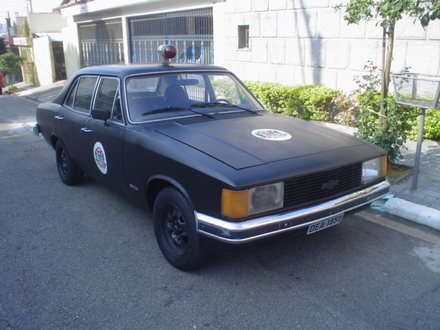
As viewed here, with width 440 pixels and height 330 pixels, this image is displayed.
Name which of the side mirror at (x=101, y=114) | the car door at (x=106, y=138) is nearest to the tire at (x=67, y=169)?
the car door at (x=106, y=138)

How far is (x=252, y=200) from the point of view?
296 cm

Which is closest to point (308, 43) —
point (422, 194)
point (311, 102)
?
point (311, 102)

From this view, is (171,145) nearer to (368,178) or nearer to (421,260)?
(368,178)

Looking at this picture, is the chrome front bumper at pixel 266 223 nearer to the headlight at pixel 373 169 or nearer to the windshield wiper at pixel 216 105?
the headlight at pixel 373 169

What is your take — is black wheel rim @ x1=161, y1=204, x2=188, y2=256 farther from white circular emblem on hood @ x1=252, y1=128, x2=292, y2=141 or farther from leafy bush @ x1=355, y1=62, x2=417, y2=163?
leafy bush @ x1=355, y1=62, x2=417, y2=163

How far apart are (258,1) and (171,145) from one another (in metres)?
→ 8.02

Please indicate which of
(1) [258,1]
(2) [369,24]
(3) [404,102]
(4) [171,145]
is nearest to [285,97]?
(2) [369,24]

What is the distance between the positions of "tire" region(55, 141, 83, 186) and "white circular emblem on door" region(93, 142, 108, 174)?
1.05 meters

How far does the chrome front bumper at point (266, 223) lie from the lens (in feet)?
9.52

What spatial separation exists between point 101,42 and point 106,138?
16.0 metres

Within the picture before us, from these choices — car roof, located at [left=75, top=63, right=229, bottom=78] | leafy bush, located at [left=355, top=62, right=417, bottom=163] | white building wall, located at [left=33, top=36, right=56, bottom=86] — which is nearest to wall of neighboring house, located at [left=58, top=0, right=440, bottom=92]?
leafy bush, located at [left=355, top=62, right=417, bottom=163]

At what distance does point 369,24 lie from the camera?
26.3 ft

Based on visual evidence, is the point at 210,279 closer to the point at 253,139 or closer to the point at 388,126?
the point at 253,139

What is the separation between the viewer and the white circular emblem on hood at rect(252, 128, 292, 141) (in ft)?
12.0
